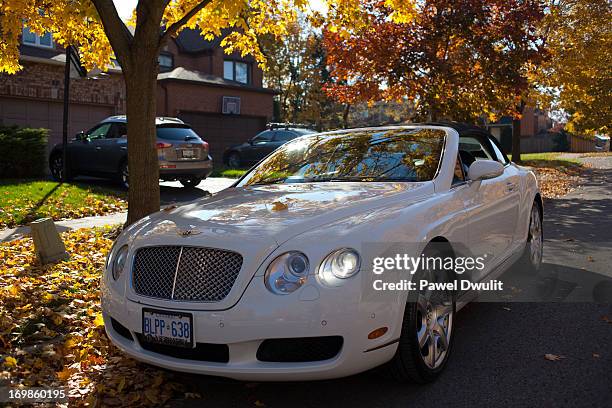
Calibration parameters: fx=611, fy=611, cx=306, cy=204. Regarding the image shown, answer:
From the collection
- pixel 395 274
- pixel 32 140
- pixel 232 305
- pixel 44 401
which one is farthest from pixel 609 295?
pixel 32 140

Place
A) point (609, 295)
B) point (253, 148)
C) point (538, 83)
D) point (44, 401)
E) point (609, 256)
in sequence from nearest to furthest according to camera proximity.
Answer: point (44, 401), point (609, 295), point (609, 256), point (253, 148), point (538, 83)

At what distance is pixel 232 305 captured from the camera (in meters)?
3.11

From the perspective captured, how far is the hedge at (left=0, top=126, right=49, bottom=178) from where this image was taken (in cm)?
1434

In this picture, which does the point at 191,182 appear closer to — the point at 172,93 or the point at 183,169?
the point at 183,169

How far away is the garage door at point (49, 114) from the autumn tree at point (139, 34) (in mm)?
8638

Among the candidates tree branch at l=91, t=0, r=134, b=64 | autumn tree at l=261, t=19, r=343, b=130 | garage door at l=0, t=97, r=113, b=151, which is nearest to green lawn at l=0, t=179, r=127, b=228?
tree branch at l=91, t=0, r=134, b=64

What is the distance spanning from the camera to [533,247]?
6223 mm

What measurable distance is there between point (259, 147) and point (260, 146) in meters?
0.05

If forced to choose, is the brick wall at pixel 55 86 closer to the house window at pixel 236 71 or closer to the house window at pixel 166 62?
the house window at pixel 166 62

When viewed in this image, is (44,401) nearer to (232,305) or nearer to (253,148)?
(232,305)

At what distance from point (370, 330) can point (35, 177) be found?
14.1 m

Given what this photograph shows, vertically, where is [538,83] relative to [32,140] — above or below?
above

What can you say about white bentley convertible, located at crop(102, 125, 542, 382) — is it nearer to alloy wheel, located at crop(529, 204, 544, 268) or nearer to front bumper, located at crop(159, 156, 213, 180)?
alloy wheel, located at crop(529, 204, 544, 268)

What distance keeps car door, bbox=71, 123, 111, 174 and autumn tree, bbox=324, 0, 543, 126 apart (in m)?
6.07
